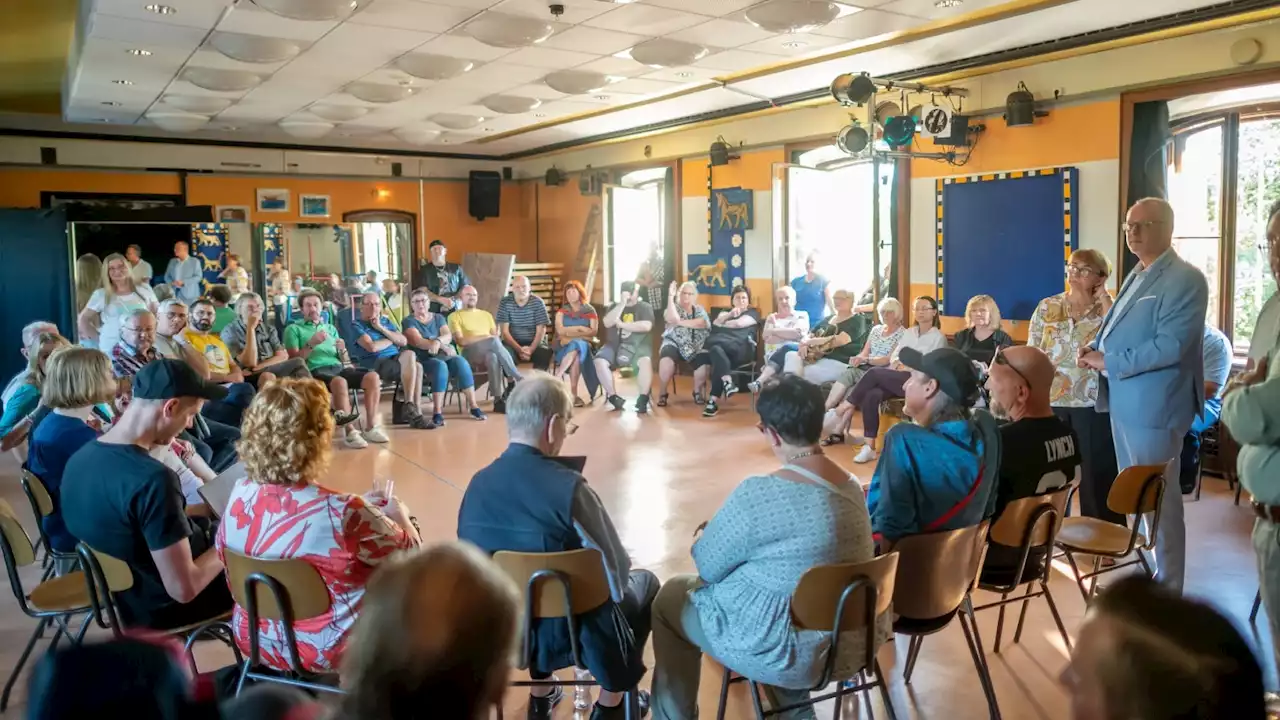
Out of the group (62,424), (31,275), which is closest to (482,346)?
(31,275)

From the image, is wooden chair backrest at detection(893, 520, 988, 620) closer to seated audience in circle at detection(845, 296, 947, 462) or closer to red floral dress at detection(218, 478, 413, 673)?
red floral dress at detection(218, 478, 413, 673)

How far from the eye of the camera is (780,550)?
232 centimetres

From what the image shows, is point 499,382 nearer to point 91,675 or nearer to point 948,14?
point 948,14

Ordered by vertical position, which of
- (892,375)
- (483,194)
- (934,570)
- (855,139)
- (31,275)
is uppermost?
(483,194)

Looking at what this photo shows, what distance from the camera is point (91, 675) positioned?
1.03 metres

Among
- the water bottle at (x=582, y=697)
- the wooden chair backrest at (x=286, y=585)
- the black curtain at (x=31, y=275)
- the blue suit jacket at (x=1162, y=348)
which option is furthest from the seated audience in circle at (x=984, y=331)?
the black curtain at (x=31, y=275)

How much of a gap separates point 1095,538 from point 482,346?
6396 millimetres

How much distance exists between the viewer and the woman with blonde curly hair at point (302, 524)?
2420 millimetres

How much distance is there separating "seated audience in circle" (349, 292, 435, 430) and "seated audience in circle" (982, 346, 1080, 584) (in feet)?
18.9

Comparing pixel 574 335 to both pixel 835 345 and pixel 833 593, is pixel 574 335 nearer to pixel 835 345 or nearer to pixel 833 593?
pixel 835 345

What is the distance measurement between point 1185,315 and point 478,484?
8.85 feet

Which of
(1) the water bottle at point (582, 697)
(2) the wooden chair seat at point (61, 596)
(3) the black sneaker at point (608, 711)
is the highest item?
(2) the wooden chair seat at point (61, 596)

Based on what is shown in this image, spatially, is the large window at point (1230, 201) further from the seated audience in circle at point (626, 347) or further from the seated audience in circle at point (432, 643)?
the seated audience in circle at point (432, 643)

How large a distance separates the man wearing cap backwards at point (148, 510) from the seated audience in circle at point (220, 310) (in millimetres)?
4471
